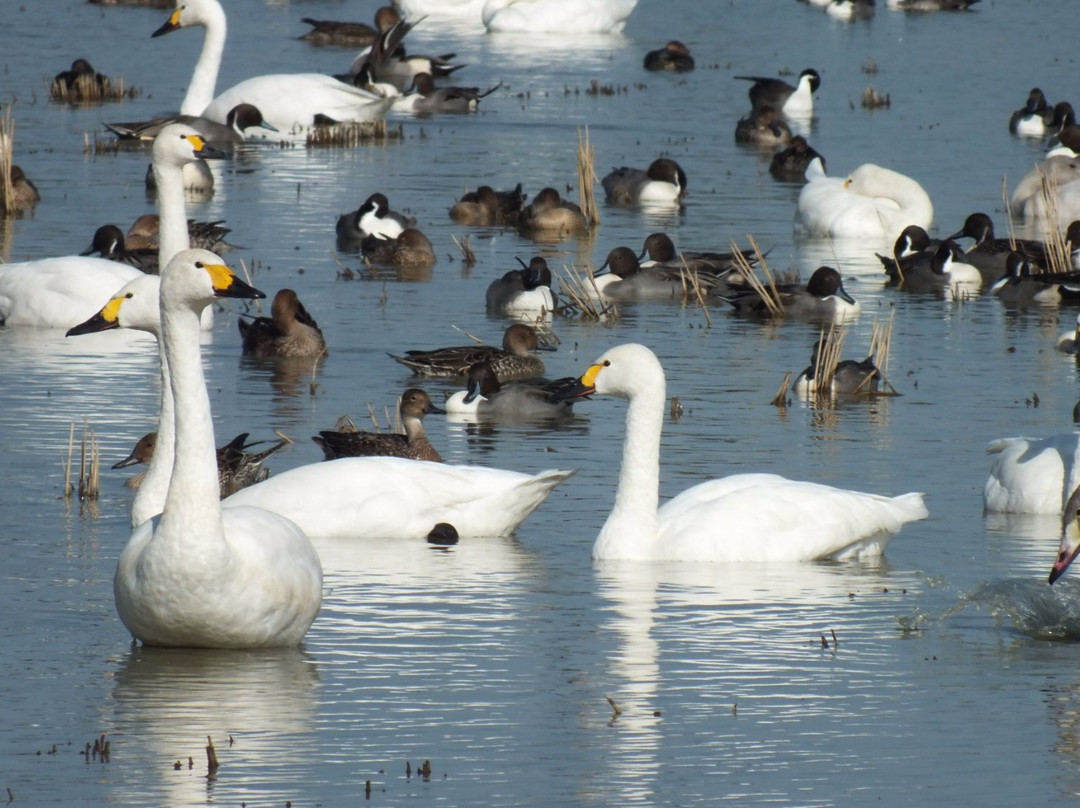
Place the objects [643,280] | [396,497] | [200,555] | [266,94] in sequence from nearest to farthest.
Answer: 1. [200,555]
2. [396,497]
3. [643,280]
4. [266,94]

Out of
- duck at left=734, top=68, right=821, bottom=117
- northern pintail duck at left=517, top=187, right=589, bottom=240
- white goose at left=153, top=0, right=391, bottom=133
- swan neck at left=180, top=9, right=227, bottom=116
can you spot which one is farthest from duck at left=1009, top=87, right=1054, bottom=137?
swan neck at left=180, top=9, right=227, bottom=116

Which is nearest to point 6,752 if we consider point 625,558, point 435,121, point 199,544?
point 199,544

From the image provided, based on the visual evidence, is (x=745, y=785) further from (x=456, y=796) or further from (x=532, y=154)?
(x=532, y=154)

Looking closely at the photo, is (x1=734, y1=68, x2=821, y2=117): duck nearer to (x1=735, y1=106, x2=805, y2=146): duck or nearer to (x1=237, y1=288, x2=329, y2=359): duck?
(x1=735, y1=106, x2=805, y2=146): duck

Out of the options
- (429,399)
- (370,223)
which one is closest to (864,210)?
(370,223)

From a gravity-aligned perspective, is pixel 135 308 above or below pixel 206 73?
below

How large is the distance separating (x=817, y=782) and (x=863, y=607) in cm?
278

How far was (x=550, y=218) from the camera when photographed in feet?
Result: 76.7

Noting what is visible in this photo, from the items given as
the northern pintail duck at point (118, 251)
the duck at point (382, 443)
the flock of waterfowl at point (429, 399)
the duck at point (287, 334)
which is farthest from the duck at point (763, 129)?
the duck at point (382, 443)

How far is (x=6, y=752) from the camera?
7.26 m

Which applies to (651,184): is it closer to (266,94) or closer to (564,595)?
(266,94)

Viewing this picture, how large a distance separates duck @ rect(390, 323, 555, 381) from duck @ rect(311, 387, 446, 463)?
2.42m

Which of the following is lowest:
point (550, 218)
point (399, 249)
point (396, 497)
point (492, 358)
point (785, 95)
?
point (396, 497)

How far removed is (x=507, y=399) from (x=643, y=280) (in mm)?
5500
